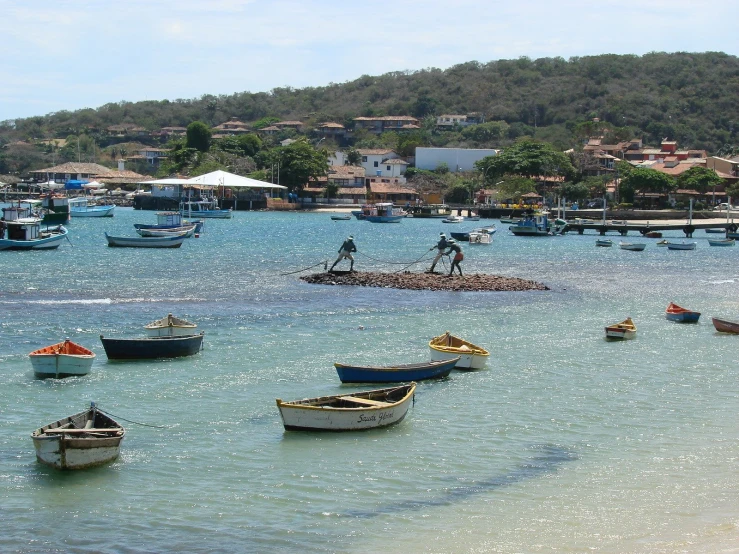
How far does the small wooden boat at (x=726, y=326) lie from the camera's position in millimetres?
35219

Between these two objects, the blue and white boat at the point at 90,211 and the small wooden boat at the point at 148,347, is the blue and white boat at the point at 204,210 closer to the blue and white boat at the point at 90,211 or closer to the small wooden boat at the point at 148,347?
the blue and white boat at the point at 90,211

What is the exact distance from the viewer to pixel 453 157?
165125 mm

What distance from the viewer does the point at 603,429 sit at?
22.1m

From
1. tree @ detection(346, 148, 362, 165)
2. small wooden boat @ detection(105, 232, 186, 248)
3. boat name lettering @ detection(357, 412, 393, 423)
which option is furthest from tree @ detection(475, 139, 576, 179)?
boat name lettering @ detection(357, 412, 393, 423)

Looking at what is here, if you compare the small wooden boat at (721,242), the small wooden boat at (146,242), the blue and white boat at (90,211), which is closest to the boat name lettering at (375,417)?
the small wooden boat at (146,242)

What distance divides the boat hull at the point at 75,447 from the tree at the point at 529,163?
12666cm

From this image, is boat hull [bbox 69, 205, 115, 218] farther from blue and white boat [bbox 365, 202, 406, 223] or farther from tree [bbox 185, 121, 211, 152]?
tree [bbox 185, 121, 211, 152]

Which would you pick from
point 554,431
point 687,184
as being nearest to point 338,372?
point 554,431

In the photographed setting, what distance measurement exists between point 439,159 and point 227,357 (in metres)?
139

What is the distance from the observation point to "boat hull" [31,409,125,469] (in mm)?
18031

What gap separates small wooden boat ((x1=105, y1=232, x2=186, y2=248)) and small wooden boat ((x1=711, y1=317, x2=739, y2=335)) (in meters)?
45.8

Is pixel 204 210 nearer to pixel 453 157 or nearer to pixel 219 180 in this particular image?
pixel 219 180

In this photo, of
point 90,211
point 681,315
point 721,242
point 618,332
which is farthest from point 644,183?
point 618,332

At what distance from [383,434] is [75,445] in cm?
673
